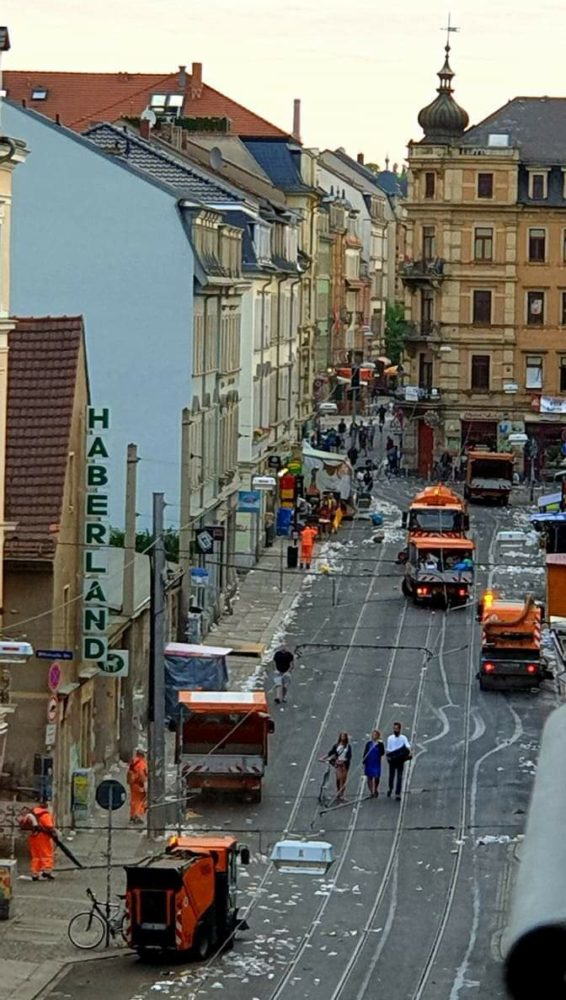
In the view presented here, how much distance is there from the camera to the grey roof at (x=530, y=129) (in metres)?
94.6

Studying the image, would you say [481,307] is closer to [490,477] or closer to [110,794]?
[490,477]

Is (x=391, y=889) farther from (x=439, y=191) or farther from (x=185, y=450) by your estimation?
(x=439, y=191)

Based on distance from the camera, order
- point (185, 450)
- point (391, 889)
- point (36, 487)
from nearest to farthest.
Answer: point (391, 889), point (36, 487), point (185, 450)

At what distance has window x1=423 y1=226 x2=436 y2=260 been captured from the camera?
93875mm

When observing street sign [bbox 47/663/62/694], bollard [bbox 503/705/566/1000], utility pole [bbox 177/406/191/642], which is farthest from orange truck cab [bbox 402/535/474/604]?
bollard [bbox 503/705/566/1000]

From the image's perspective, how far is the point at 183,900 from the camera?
2291cm

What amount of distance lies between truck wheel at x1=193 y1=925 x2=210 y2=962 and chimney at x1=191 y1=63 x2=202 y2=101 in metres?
75.0

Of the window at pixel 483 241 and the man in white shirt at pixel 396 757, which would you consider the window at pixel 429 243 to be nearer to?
the window at pixel 483 241

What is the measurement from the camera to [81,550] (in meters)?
32.7

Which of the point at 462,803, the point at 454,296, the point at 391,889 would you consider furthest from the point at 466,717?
the point at 454,296

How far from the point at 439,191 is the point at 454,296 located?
475 cm

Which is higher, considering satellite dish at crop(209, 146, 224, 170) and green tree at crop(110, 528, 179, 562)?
satellite dish at crop(209, 146, 224, 170)

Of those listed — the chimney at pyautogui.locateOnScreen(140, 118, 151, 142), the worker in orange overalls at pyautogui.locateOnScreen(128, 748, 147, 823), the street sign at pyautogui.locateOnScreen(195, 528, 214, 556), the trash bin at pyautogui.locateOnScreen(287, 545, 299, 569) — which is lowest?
the trash bin at pyautogui.locateOnScreen(287, 545, 299, 569)

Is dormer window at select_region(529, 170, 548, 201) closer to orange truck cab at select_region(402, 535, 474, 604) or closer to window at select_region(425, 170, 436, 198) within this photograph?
window at select_region(425, 170, 436, 198)
